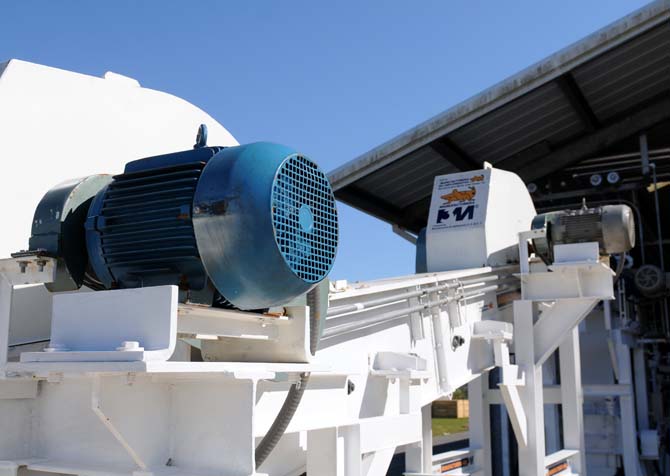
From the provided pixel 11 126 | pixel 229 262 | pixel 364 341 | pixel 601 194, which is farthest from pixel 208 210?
pixel 601 194

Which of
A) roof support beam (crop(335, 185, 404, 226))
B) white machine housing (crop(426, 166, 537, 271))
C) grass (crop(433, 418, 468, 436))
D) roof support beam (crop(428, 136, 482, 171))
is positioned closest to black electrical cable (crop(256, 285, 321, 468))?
white machine housing (crop(426, 166, 537, 271))

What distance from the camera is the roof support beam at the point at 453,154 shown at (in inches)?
447

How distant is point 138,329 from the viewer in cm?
216

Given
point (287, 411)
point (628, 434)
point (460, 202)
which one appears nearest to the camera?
point (287, 411)

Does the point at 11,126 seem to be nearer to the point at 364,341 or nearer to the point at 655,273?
the point at 364,341

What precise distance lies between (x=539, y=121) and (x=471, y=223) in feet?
20.4

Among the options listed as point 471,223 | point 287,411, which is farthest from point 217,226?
point 471,223

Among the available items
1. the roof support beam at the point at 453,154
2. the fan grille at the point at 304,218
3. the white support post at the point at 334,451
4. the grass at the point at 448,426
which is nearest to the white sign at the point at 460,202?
the white support post at the point at 334,451

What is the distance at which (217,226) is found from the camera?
2.20 m

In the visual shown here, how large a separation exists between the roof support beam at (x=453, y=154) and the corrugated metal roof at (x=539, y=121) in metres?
0.02

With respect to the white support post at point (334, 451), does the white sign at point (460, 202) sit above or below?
above

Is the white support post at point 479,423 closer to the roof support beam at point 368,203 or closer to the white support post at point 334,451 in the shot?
the white support post at point 334,451

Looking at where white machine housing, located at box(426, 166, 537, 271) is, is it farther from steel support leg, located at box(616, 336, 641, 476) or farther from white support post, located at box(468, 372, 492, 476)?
steel support leg, located at box(616, 336, 641, 476)

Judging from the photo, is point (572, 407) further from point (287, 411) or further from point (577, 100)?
point (577, 100)
